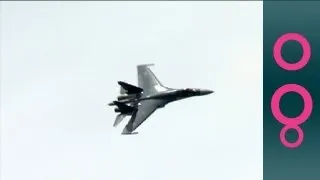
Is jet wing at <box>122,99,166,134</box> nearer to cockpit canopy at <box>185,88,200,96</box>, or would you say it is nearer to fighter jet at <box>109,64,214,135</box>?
fighter jet at <box>109,64,214,135</box>

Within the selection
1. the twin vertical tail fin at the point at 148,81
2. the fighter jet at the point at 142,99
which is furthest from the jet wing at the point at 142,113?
the twin vertical tail fin at the point at 148,81

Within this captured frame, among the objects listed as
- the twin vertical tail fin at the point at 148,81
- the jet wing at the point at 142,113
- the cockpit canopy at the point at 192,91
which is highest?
the twin vertical tail fin at the point at 148,81

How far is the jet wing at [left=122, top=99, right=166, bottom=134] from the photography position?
93062 mm

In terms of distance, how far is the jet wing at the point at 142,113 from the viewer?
93062mm

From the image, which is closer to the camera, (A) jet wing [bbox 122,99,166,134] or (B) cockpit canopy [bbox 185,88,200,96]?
(B) cockpit canopy [bbox 185,88,200,96]

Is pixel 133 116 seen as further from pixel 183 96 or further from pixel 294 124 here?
pixel 294 124

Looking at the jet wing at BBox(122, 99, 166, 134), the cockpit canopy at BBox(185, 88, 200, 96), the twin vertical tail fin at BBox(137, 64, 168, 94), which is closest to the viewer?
the cockpit canopy at BBox(185, 88, 200, 96)

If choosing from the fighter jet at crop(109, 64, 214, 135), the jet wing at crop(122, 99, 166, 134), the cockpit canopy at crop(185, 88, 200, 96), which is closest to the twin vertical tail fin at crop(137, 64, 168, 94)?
the fighter jet at crop(109, 64, 214, 135)

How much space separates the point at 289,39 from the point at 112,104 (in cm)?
2758

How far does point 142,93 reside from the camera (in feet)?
312

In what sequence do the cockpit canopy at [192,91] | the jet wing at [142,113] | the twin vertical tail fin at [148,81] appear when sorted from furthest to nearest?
the twin vertical tail fin at [148,81], the jet wing at [142,113], the cockpit canopy at [192,91]

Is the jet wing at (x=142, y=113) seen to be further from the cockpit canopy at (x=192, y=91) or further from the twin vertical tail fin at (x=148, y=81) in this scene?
the cockpit canopy at (x=192, y=91)

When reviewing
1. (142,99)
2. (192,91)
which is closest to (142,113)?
(142,99)

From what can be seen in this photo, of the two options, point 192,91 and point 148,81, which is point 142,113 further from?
point 192,91
